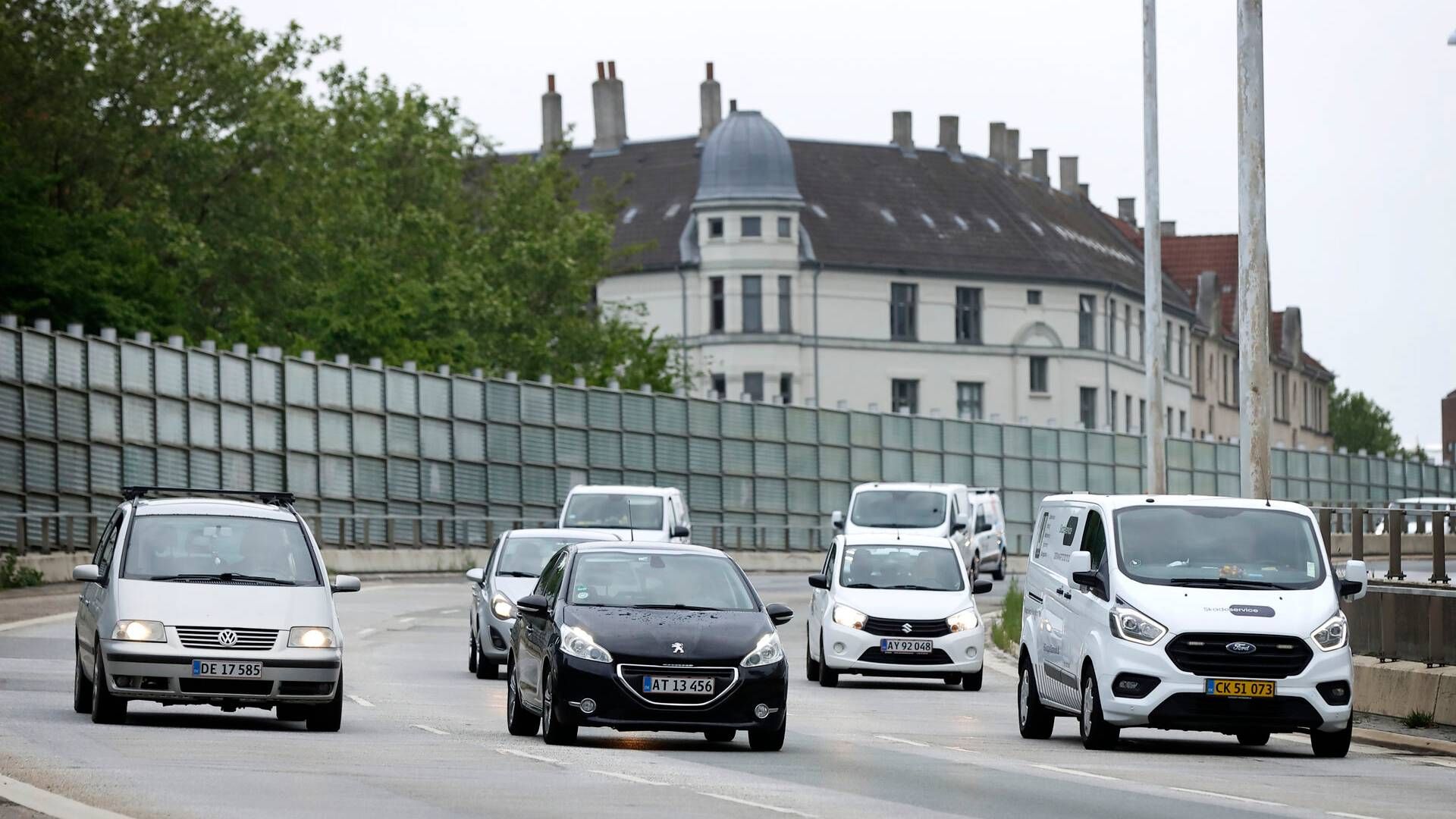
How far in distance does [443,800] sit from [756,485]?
178 feet

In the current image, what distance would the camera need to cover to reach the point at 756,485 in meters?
69.2

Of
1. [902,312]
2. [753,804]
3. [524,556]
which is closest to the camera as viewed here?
[753,804]

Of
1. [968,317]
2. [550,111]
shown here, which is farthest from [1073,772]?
[550,111]

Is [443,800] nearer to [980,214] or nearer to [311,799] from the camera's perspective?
[311,799]

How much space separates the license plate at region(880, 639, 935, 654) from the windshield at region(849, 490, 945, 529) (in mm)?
19938

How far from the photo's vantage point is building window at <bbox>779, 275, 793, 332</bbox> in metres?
110

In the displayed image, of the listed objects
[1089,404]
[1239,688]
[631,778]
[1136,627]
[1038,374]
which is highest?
[1038,374]

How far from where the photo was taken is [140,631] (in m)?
19.6

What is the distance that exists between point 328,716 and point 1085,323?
9771cm

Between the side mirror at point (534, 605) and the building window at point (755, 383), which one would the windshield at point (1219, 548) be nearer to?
the side mirror at point (534, 605)

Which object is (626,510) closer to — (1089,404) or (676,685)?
(676,685)

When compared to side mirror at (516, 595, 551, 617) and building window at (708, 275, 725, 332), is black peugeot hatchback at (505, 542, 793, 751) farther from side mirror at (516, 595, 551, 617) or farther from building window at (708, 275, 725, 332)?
building window at (708, 275, 725, 332)

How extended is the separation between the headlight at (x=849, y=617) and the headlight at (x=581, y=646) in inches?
395

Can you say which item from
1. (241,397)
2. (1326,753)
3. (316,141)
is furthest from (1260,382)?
(316,141)
